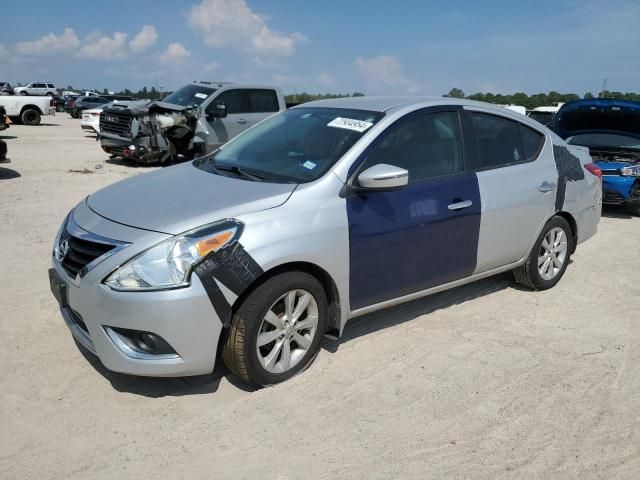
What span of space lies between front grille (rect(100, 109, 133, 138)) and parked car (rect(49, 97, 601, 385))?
27.7 ft

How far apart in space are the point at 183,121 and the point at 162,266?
369 inches

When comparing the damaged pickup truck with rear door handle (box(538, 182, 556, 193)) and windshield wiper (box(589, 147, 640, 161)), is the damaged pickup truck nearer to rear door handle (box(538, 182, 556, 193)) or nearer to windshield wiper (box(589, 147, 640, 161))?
windshield wiper (box(589, 147, 640, 161))

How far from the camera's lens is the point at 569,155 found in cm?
525

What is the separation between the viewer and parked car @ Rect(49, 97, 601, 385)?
3.04 meters

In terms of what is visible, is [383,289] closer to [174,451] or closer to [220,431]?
[220,431]

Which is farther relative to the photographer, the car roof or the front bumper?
the car roof

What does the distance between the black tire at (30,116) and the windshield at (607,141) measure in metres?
22.9

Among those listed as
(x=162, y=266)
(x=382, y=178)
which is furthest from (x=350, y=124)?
(x=162, y=266)

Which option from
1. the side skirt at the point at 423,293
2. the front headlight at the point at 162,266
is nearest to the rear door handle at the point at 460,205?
the side skirt at the point at 423,293

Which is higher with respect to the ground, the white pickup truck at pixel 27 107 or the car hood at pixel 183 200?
the white pickup truck at pixel 27 107

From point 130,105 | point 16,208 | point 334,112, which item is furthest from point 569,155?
point 130,105

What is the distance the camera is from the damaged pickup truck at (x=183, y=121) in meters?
11.7

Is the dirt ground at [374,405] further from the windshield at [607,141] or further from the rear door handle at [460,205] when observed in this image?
the windshield at [607,141]

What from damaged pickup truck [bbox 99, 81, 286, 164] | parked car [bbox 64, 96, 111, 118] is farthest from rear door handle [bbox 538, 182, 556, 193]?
parked car [bbox 64, 96, 111, 118]
